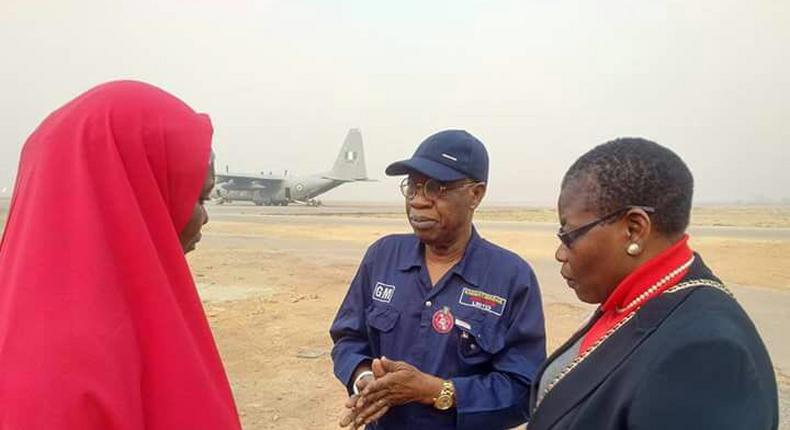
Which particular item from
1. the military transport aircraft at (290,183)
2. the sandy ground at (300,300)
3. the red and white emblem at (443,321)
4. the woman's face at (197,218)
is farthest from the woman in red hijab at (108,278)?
the military transport aircraft at (290,183)

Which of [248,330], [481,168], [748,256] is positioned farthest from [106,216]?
[748,256]

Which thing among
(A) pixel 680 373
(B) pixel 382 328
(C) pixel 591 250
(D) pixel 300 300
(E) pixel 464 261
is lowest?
(D) pixel 300 300

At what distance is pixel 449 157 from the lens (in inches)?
111

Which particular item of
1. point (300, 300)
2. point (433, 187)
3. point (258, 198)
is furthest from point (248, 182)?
point (433, 187)

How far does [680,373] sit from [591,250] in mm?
499

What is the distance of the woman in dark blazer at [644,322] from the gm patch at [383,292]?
83cm

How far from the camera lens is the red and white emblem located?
2.62 metres

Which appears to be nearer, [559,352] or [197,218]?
[197,218]

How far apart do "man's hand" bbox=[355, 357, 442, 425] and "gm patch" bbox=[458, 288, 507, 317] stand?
36 cm

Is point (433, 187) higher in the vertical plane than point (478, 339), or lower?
higher

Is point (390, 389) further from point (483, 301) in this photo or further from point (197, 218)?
point (197, 218)

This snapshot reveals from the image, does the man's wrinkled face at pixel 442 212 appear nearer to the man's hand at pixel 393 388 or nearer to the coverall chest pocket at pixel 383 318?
the coverall chest pocket at pixel 383 318

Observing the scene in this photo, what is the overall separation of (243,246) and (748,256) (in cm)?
1458

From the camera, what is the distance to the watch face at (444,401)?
2.45 metres
